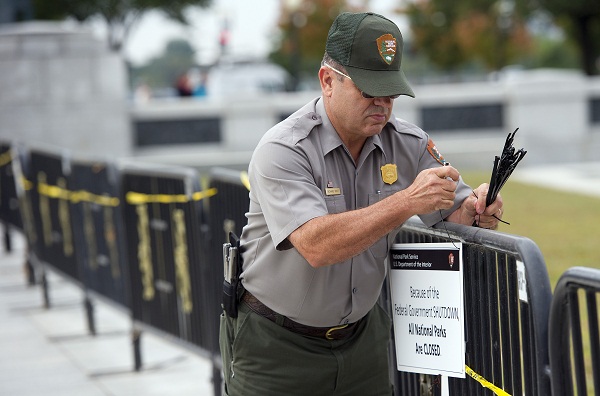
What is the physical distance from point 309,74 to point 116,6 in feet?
122

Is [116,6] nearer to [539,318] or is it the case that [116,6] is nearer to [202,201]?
[202,201]

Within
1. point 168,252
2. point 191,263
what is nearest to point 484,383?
point 191,263

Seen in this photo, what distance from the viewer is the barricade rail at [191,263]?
10.3ft

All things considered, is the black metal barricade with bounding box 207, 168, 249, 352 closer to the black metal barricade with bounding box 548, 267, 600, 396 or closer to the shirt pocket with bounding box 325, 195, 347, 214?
the shirt pocket with bounding box 325, 195, 347, 214

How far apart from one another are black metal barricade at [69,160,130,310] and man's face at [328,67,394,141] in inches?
166

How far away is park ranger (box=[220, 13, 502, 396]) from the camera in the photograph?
338 cm

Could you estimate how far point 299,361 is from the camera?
3.71 metres

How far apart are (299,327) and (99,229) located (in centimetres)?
481

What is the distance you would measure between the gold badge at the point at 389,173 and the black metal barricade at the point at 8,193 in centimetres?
850

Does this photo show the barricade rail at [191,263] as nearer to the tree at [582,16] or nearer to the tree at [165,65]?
the tree at [582,16]

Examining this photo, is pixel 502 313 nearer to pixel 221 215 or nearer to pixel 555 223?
pixel 221 215

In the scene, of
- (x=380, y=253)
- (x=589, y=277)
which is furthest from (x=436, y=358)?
(x=589, y=277)

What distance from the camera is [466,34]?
61219mm

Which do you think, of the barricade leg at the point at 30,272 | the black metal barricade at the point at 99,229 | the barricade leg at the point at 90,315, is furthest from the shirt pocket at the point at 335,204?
the barricade leg at the point at 30,272
